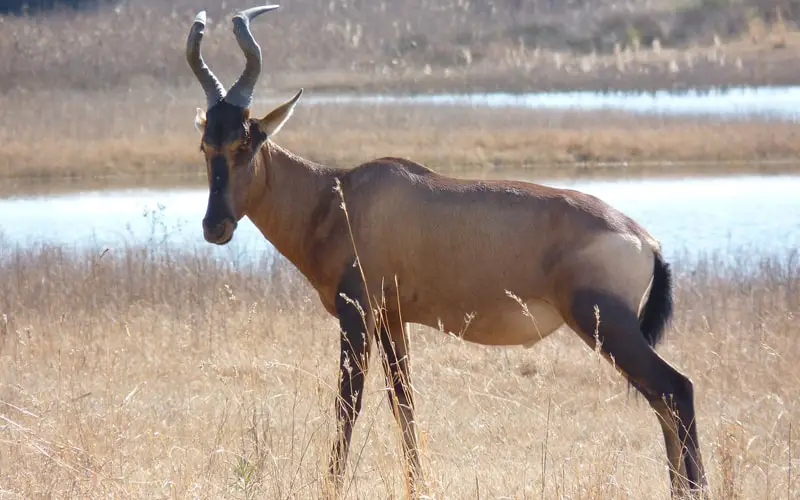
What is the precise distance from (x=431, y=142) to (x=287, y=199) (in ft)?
60.6

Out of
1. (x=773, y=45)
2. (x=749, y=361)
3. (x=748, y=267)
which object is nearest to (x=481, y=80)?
(x=773, y=45)

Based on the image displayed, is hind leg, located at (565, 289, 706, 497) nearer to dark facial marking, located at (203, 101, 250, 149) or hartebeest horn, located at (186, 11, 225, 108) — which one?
dark facial marking, located at (203, 101, 250, 149)

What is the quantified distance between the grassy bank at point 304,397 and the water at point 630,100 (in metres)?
17.5

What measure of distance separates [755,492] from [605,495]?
44.8 inches

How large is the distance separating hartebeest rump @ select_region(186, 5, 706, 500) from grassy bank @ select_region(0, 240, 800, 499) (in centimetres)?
27

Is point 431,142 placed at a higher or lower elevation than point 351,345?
lower

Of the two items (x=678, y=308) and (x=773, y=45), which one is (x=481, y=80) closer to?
(x=773, y=45)

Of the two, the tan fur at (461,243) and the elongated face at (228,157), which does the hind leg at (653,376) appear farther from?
the elongated face at (228,157)

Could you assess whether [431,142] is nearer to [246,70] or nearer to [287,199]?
[287,199]

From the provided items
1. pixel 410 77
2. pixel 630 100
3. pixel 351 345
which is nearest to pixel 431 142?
pixel 410 77

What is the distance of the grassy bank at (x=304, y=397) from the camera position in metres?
6.86

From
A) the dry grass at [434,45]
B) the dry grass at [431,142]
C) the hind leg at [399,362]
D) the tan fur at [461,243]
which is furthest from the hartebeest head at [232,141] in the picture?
the dry grass at [434,45]

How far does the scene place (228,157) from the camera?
26.1 feet

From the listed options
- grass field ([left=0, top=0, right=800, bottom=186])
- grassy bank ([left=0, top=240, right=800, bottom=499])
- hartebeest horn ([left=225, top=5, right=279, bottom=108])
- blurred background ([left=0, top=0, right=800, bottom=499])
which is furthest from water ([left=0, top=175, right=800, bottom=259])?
hartebeest horn ([left=225, top=5, right=279, bottom=108])
